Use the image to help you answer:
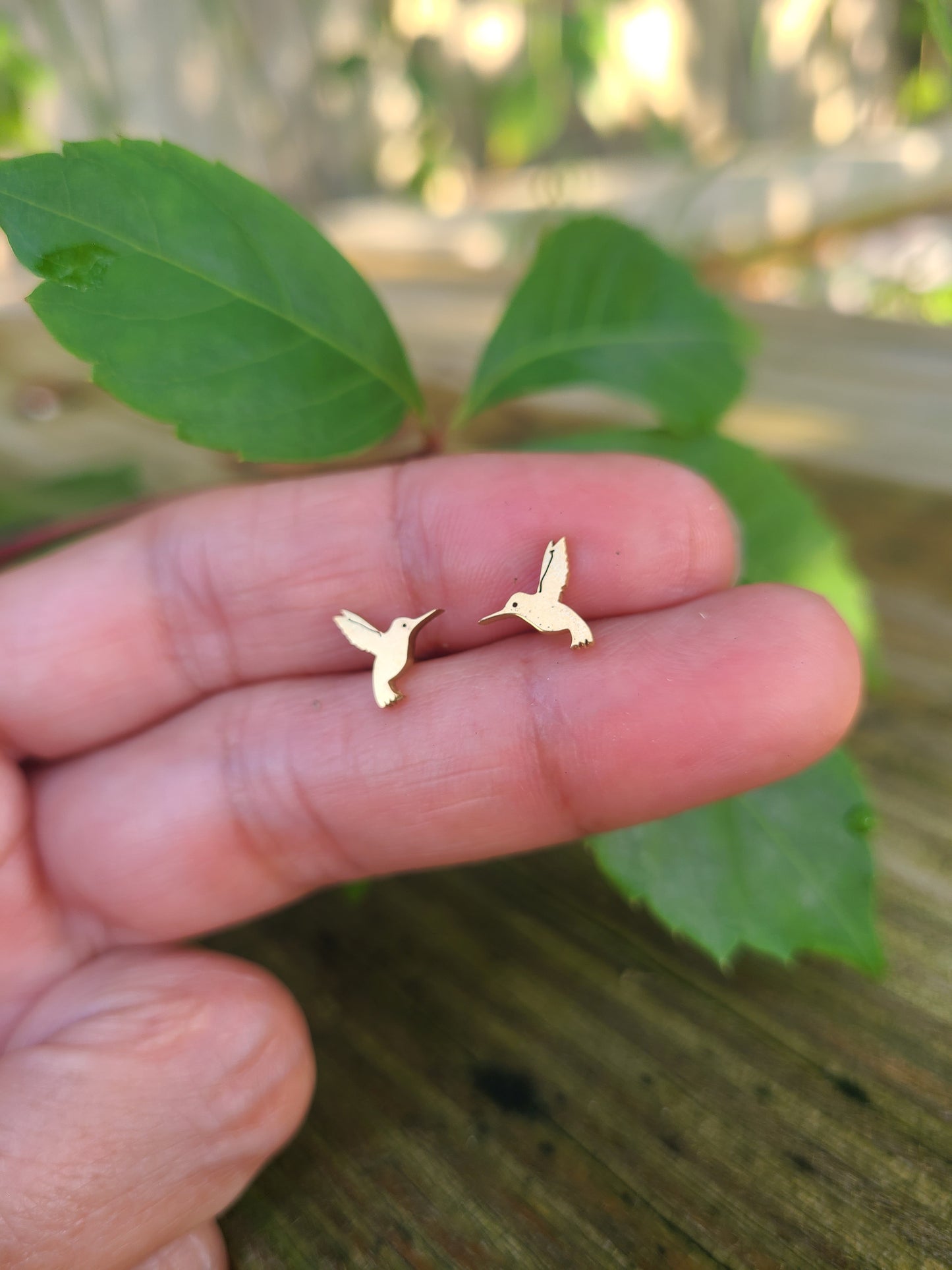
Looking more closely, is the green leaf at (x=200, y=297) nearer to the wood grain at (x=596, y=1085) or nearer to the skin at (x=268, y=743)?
the skin at (x=268, y=743)

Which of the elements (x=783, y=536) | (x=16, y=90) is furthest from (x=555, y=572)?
(x=16, y=90)

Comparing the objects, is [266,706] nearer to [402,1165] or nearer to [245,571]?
[245,571]

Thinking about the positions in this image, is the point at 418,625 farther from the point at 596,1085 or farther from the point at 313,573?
the point at 596,1085

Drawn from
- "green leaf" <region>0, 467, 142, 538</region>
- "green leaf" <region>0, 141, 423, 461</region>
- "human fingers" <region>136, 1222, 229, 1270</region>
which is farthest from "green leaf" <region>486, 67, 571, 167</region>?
"human fingers" <region>136, 1222, 229, 1270</region>

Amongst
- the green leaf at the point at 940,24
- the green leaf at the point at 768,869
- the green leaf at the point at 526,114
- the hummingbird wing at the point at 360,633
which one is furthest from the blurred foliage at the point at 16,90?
the green leaf at the point at 768,869

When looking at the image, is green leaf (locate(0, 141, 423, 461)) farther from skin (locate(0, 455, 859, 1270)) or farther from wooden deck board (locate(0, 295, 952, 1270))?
wooden deck board (locate(0, 295, 952, 1270))

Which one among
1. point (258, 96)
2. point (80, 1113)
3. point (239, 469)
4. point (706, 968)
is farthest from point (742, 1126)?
point (258, 96)
